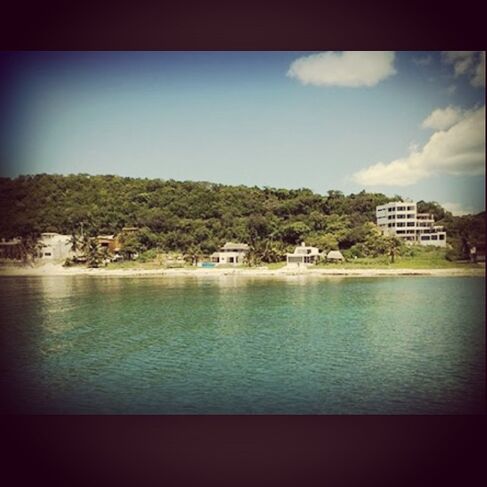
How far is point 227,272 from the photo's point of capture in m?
7.87

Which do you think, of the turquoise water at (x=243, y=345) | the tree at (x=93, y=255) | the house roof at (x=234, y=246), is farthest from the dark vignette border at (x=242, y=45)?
the house roof at (x=234, y=246)

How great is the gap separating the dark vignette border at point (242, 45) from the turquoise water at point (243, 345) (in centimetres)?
40

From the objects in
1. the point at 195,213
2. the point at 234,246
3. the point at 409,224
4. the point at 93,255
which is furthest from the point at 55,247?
the point at 409,224

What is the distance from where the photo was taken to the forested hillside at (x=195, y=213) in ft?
22.2

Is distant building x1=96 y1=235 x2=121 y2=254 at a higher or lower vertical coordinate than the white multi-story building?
lower

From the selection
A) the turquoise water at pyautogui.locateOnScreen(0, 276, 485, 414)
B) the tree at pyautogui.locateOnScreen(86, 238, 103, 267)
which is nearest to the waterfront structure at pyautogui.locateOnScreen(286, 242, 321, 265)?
the turquoise water at pyautogui.locateOnScreen(0, 276, 485, 414)

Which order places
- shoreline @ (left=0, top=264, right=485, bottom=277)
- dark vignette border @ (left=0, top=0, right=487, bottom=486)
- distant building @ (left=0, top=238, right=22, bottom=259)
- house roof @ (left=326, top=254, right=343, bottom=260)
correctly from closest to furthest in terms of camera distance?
1. dark vignette border @ (left=0, top=0, right=487, bottom=486)
2. distant building @ (left=0, top=238, right=22, bottom=259)
3. shoreline @ (left=0, top=264, right=485, bottom=277)
4. house roof @ (left=326, top=254, right=343, bottom=260)

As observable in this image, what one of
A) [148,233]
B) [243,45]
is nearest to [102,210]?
[148,233]

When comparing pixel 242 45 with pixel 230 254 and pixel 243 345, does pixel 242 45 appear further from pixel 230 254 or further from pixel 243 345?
pixel 230 254

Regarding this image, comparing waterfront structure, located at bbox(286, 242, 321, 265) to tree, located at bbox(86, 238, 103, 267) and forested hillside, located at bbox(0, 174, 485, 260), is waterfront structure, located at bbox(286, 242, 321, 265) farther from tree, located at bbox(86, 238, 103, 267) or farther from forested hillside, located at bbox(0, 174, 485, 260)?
tree, located at bbox(86, 238, 103, 267)

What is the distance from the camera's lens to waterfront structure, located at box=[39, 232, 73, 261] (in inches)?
287

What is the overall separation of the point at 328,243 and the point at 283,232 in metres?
0.69

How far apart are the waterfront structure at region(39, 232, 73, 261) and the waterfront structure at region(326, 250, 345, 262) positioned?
376cm

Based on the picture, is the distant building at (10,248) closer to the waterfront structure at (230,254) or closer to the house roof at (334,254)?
the waterfront structure at (230,254)
